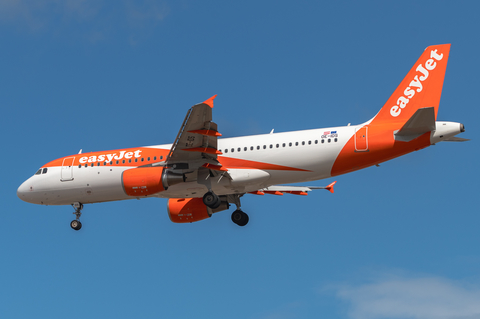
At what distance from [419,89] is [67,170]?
1760cm

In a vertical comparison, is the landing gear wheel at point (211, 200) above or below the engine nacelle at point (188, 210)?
below

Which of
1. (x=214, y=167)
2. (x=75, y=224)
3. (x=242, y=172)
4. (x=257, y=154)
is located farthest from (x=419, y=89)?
(x=75, y=224)

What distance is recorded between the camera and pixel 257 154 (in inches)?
1032

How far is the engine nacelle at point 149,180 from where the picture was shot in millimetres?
25875

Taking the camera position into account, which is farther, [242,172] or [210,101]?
[242,172]

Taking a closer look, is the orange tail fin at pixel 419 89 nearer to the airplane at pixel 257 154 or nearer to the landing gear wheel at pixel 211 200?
the airplane at pixel 257 154

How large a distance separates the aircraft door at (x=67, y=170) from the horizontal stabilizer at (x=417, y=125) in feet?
52.4

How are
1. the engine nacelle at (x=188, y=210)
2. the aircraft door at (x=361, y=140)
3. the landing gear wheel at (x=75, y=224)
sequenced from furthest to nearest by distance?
the engine nacelle at (x=188, y=210), the landing gear wheel at (x=75, y=224), the aircraft door at (x=361, y=140)

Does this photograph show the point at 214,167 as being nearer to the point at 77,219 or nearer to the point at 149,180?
the point at 149,180

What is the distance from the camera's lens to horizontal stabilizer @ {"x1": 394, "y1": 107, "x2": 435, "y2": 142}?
2311cm

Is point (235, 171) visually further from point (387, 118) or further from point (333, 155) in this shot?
point (387, 118)

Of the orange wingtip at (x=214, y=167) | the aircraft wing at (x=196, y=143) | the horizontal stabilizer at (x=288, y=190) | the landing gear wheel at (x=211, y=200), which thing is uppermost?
the horizontal stabilizer at (x=288, y=190)

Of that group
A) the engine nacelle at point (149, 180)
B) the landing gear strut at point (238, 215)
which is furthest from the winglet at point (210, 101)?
the landing gear strut at point (238, 215)

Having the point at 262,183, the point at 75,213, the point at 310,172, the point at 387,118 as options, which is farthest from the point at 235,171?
the point at 75,213
